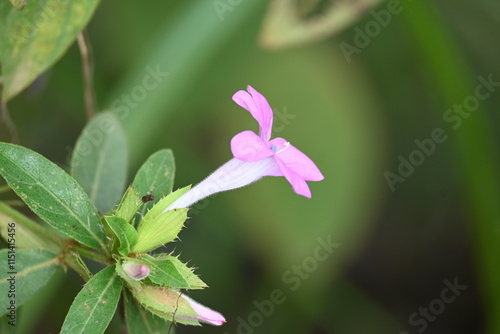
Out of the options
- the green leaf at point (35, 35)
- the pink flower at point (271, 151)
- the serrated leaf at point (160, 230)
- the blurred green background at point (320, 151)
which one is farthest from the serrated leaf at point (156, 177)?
the blurred green background at point (320, 151)

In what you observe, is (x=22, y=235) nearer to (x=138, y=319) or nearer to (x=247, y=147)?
(x=138, y=319)

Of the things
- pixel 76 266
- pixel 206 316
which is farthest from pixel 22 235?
pixel 206 316

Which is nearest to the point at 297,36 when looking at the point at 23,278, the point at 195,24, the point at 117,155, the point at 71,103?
the point at 195,24

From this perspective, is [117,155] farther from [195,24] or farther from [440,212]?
[440,212]

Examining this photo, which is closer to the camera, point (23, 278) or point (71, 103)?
point (23, 278)

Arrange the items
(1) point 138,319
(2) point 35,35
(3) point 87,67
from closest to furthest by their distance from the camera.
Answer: (1) point 138,319 < (2) point 35,35 < (3) point 87,67

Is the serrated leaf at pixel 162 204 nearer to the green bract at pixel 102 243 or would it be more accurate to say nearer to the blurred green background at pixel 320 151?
the green bract at pixel 102 243

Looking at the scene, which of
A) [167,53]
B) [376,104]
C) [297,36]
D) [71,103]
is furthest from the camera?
[376,104]

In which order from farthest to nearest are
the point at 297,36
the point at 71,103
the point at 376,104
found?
1. the point at 376,104
2. the point at 71,103
3. the point at 297,36
